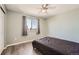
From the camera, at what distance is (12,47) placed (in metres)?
1.47

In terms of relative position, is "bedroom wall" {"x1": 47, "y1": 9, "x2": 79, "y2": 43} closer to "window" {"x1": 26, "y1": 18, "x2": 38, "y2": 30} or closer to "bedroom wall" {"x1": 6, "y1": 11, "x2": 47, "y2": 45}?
"window" {"x1": 26, "y1": 18, "x2": 38, "y2": 30}

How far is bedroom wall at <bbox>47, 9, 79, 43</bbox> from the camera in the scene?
1549 millimetres

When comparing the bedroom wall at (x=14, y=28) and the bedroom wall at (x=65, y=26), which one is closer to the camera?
the bedroom wall at (x=14, y=28)

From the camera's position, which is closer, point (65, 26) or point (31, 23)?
point (31, 23)

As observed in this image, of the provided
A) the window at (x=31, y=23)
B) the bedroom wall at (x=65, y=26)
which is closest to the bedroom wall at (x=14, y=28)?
the window at (x=31, y=23)

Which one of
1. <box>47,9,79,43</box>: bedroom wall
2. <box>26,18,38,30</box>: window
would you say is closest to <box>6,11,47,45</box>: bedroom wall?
<box>26,18,38,30</box>: window

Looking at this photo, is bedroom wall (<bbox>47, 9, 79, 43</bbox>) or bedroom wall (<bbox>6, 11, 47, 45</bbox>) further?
bedroom wall (<bbox>47, 9, 79, 43</bbox>)

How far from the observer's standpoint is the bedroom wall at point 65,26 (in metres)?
1.55

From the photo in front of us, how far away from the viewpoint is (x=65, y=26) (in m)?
1.62

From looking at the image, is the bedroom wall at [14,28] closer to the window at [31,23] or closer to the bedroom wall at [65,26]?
the window at [31,23]

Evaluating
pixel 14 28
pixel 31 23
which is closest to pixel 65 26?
pixel 31 23

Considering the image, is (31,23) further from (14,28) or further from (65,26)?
(65,26)
